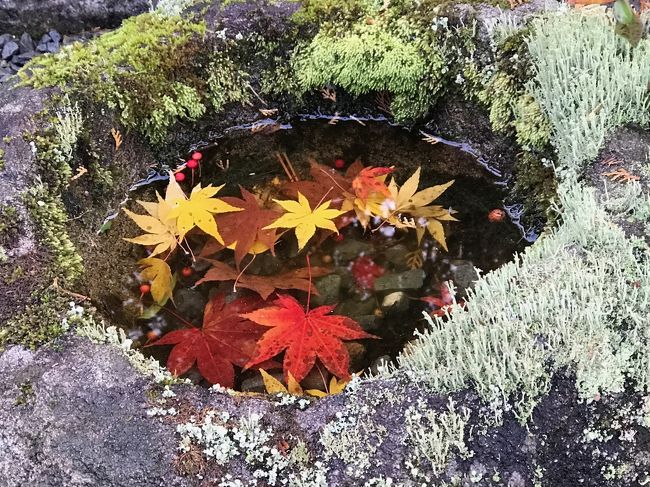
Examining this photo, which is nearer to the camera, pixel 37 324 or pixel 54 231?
pixel 37 324

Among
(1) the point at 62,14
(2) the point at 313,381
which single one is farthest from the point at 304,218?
(1) the point at 62,14

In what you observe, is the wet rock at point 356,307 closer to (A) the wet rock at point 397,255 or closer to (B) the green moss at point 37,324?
(A) the wet rock at point 397,255

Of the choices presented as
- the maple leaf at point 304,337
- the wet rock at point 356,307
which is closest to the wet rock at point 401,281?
the wet rock at point 356,307

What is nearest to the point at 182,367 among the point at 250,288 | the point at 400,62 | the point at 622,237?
the point at 250,288

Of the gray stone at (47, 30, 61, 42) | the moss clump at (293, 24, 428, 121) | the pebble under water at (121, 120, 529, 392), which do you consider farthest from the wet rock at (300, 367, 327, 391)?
the gray stone at (47, 30, 61, 42)

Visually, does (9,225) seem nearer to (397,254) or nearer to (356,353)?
(356,353)

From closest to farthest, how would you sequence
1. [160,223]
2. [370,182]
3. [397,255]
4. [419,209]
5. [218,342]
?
[218,342] < [397,255] < [160,223] < [419,209] < [370,182]
